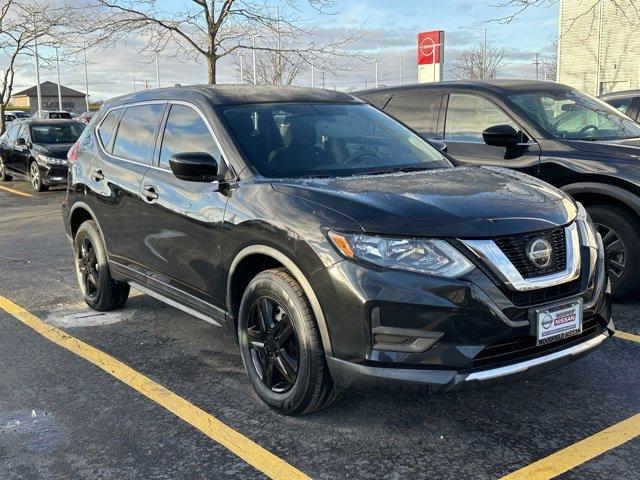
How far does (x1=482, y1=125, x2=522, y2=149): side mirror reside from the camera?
212 inches

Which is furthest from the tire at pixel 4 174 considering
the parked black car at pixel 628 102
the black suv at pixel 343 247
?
the parked black car at pixel 628 102

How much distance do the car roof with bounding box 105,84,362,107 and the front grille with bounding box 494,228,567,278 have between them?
1973mm

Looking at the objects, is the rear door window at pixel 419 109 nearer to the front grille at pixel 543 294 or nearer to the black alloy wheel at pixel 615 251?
the black alloy wheel at pixel 615 251

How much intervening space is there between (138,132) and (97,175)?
580 mm

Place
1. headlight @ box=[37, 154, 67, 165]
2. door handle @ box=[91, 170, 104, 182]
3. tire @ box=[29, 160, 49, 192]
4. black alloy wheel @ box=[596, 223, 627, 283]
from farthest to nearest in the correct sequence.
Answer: tire @ box=[29, 160, 49, 192] < headlight @ box=[37, 154, 67, 165] < black alloy wheel @ box=[596, 223, 627, 283] < door handle @ box=[91, 170, 104, 182]

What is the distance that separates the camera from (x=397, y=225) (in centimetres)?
284

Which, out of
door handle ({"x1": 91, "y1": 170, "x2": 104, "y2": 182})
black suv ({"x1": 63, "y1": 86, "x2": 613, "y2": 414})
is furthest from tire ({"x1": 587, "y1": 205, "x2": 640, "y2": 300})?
door handle ({"x1": 91, "y1": 170, "x2": 104, "y2": 182})

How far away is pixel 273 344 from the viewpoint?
11.1 ft

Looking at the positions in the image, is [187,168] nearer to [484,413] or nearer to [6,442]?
[6,442]

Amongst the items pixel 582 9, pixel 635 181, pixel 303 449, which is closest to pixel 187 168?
pixel 303 449

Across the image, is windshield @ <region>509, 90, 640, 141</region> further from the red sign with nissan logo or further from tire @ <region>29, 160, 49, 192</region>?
tire @ <region>29, 160, 49, 192</region>

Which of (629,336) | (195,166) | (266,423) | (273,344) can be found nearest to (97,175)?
(195,166)

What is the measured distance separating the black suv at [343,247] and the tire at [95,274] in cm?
52

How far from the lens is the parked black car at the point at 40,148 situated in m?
14.1
